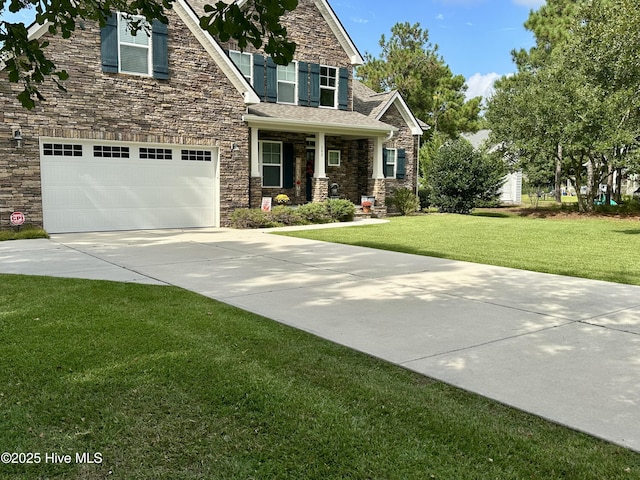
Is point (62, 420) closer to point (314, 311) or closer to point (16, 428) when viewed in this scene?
point (16, 428)

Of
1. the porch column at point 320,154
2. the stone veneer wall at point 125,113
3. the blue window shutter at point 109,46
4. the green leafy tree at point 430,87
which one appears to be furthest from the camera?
the green leafy tree at point 430,87

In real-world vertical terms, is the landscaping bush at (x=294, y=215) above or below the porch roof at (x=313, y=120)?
below

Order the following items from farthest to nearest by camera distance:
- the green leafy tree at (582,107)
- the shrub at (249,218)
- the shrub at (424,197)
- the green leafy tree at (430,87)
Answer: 1. the green leafy tree at (430,87)
2. the shrub at (424,197)
3. the green leafy tree at (582,107)
4. the shrub at (249,218)

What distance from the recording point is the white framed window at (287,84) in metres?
20.1

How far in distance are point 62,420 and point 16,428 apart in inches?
9.5

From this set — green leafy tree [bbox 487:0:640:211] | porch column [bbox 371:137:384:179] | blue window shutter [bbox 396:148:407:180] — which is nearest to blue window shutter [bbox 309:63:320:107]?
porch column [bbox 371:137:384:179]

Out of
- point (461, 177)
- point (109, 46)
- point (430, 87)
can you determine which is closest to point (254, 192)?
point (109, 46)

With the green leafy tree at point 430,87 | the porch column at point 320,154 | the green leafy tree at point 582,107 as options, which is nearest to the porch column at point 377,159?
the porch column at point 320,154

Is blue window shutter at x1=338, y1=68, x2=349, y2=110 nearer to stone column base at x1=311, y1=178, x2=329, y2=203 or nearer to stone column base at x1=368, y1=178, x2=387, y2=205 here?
stone column base at x1=368, y1=178, x2=387, y2=205

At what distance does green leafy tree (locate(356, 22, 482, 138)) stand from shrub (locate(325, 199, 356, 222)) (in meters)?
20.3

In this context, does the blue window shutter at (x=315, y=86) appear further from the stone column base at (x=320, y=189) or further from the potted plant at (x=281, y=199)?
the potted plant at (x=281, y=199)

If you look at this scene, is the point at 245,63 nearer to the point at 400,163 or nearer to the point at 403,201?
the point at 400,163

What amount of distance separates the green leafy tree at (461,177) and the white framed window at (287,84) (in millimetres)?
7743

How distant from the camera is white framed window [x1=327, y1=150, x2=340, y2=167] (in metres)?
22.0
